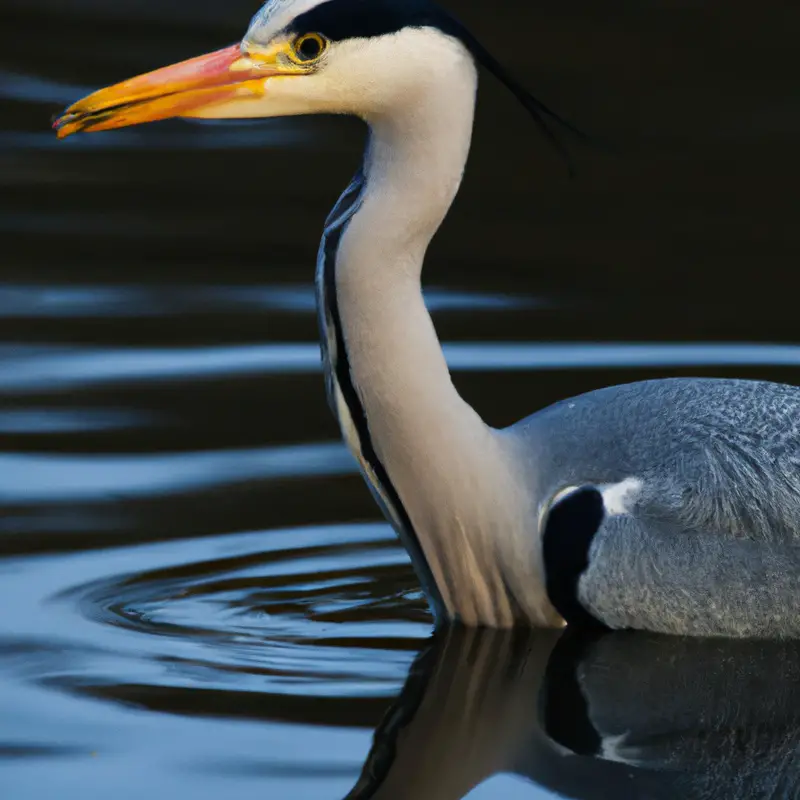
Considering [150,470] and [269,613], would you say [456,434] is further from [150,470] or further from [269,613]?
[150,470]

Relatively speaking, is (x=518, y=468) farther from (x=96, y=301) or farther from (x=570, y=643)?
(x=96, y=301)

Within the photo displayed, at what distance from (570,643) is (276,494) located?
4.60 feet

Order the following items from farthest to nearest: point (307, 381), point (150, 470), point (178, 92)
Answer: point (307, 381), point (150, 470), point (178, 92)

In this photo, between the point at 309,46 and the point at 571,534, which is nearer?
the point at 309,46

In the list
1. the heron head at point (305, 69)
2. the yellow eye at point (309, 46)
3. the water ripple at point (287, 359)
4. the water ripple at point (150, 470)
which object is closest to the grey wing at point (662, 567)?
the heron head at point (305, 69)

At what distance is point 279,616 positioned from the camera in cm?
559

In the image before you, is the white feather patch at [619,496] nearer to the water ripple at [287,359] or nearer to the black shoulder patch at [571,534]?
the black shoulder patch at [571,534]

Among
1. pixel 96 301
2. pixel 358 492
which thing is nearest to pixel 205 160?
pixel 96 301

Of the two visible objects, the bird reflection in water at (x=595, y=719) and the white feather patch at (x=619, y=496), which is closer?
the bird reflection in water at (x=595, y=719)

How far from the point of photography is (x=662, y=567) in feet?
17.6

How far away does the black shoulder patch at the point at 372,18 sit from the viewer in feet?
16.8

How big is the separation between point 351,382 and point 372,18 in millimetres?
940

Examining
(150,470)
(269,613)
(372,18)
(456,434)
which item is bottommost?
(269,613)

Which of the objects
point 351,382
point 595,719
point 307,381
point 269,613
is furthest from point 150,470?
point 595,719
